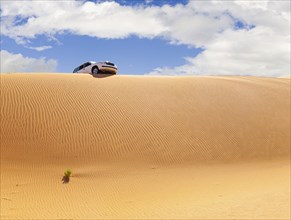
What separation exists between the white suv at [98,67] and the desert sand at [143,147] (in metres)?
0.71

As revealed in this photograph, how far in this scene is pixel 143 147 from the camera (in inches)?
673

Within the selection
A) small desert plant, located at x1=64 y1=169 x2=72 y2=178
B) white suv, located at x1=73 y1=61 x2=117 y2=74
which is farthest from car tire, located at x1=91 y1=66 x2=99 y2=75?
small desert plant, located at x1=64 y1=169 x2=72 y2=178

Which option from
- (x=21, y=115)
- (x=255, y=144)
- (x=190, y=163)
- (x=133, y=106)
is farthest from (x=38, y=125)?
(x=255, y=144)

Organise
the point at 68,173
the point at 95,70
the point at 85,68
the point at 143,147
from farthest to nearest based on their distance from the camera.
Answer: the point at 85,68
the point at 95,70
the point at 143,147
the point at 68,173

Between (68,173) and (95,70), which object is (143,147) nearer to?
(68,173)

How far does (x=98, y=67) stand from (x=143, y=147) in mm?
9547

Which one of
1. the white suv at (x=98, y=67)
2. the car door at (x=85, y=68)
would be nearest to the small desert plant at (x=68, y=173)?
the white suv at (x=98, y=67)

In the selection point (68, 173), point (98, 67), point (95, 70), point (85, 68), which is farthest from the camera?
point (85, 68)

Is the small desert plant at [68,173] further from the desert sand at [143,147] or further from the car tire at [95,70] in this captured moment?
the car tire at [95,70]

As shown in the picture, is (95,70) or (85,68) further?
(85,68)

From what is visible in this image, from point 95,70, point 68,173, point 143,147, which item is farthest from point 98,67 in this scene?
point 68,173

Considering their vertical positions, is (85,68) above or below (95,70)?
above

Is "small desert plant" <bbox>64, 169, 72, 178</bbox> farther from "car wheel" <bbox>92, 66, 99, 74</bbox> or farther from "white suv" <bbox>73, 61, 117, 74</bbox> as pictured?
"car wheel" <bbox>92, 66, 99, 74</bbox>

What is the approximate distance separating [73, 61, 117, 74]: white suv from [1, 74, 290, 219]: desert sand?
2.32ft
